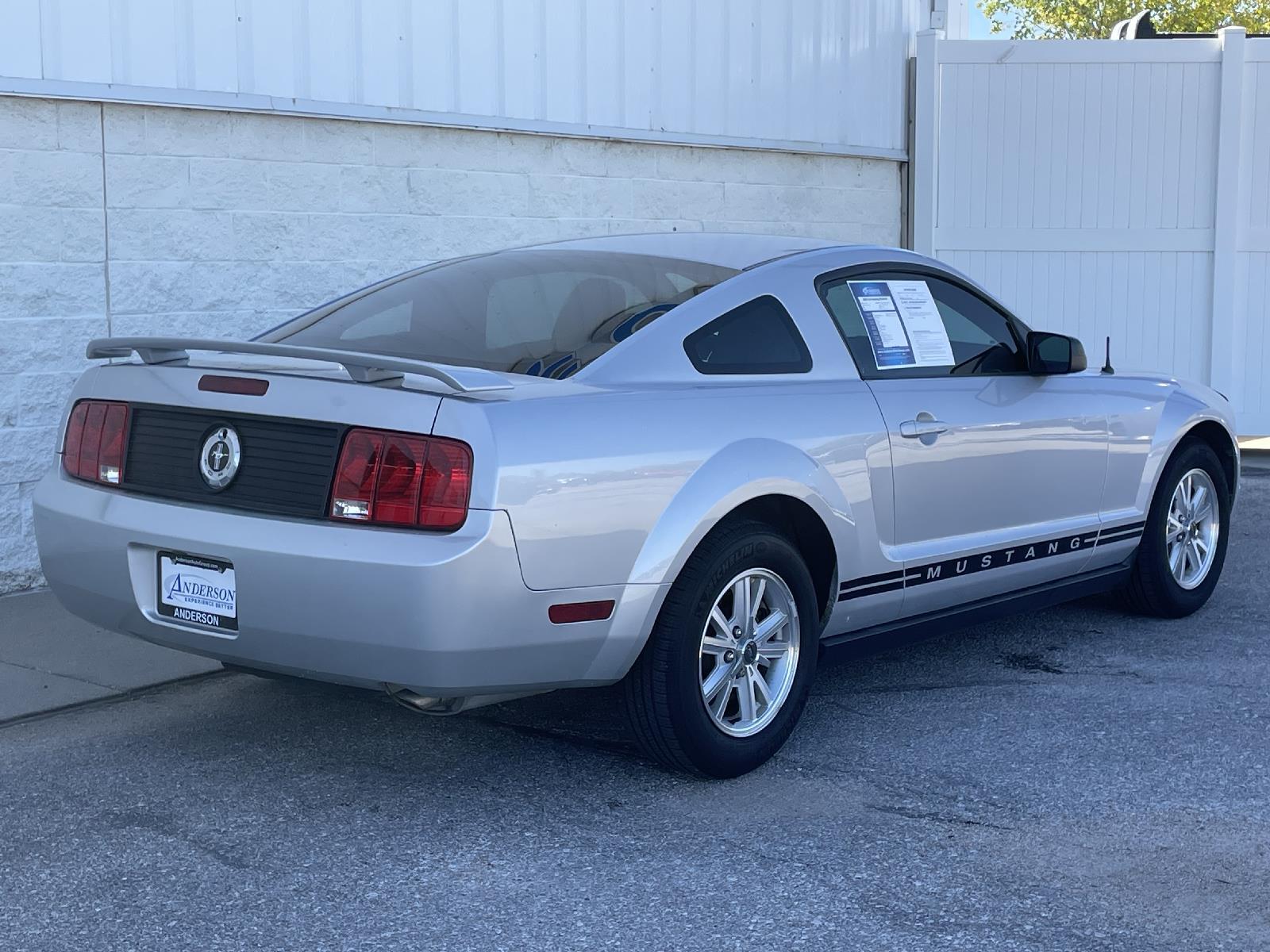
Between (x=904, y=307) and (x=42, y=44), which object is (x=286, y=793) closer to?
(x=904, y=307)

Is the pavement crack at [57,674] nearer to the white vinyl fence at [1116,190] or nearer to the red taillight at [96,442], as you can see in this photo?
the red taillight at [96,442]

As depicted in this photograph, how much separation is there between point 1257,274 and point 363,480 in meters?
9.05

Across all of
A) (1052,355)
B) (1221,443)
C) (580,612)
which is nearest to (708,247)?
(1052,355)

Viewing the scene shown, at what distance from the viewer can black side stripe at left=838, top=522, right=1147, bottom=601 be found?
4836 millimetres

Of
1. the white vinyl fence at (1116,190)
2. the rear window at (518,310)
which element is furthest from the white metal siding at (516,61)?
the rear window at (518,310)

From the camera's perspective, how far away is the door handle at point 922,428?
4902mm

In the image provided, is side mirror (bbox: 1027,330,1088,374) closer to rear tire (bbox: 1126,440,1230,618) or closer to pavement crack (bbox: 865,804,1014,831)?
rear tire (bbox: 1126,440,1230,618)

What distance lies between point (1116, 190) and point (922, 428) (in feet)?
23.3

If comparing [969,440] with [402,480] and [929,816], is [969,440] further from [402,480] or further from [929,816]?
[402,480]

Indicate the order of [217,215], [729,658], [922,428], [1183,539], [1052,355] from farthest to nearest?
[217,215] < [1183,539] < [1052,355] < [922,428] < [729,658]

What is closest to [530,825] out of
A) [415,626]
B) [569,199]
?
[415,626]

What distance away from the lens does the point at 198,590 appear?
406 centimetres

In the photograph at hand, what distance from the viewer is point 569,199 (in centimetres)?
893

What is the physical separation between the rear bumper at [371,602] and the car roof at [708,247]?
133 centimetres
